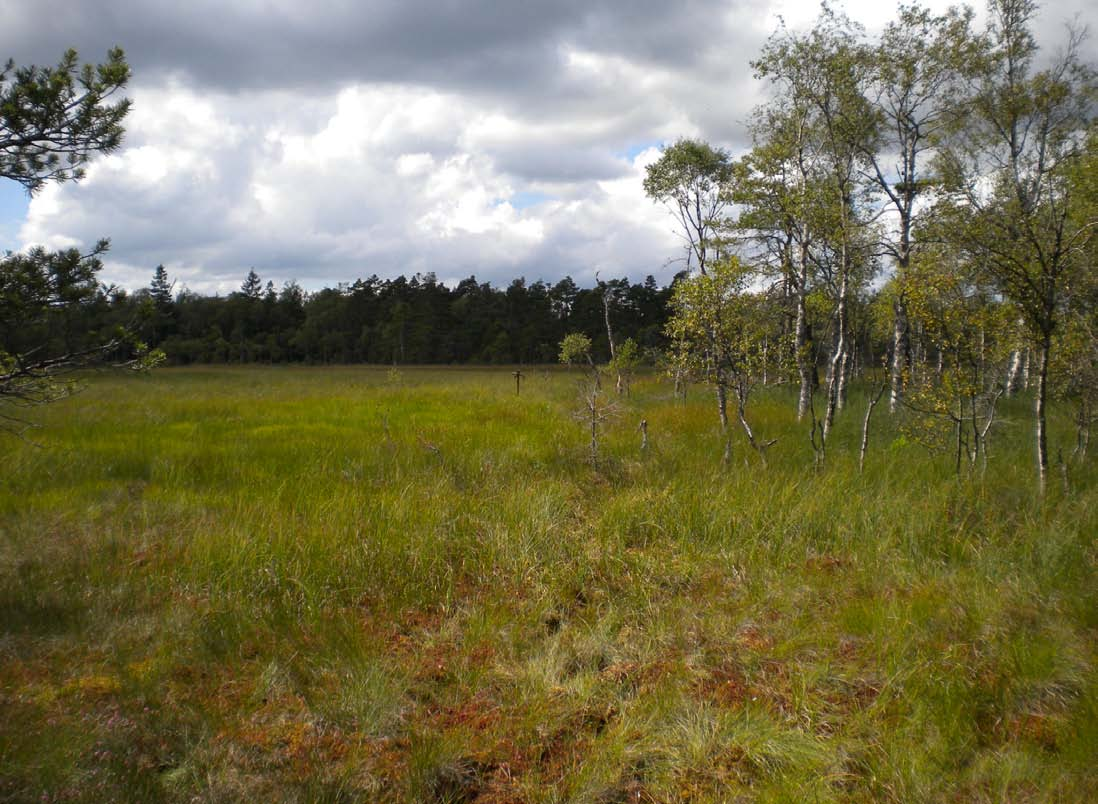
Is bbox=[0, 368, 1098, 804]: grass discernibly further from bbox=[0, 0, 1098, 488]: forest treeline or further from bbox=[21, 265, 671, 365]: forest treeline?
bbox=[21, 265, 671, 365]: forest treeline

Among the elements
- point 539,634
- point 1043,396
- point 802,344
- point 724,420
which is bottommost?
point 539,634

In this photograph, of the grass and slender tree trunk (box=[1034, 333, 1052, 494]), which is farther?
slender tree trunk (box=[1034, 333, 1052, 494])

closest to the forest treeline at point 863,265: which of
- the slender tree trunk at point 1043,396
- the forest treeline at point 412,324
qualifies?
the slender tree trunk at point 1043,396

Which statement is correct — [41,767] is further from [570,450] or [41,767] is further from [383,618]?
[570,450]

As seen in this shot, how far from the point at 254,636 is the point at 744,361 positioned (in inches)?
326

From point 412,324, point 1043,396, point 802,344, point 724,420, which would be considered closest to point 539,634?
point 1043,396

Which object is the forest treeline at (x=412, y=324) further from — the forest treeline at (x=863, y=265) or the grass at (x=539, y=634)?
the grass at (x=539, y=634)

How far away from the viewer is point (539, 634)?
5.25m

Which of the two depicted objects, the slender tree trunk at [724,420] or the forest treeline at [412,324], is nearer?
the slender tree trunk at [724,420]

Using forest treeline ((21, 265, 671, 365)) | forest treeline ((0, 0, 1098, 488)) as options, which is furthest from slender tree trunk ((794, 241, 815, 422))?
forest treeline ((21, 265, 671, 365))

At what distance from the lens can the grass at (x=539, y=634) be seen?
3.62m

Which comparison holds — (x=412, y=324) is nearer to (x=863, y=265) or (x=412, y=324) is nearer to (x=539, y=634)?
(x=863, y=265)

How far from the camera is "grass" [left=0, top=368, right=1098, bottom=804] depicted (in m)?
3.62

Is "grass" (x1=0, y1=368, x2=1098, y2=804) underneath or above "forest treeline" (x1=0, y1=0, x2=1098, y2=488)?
underneath
